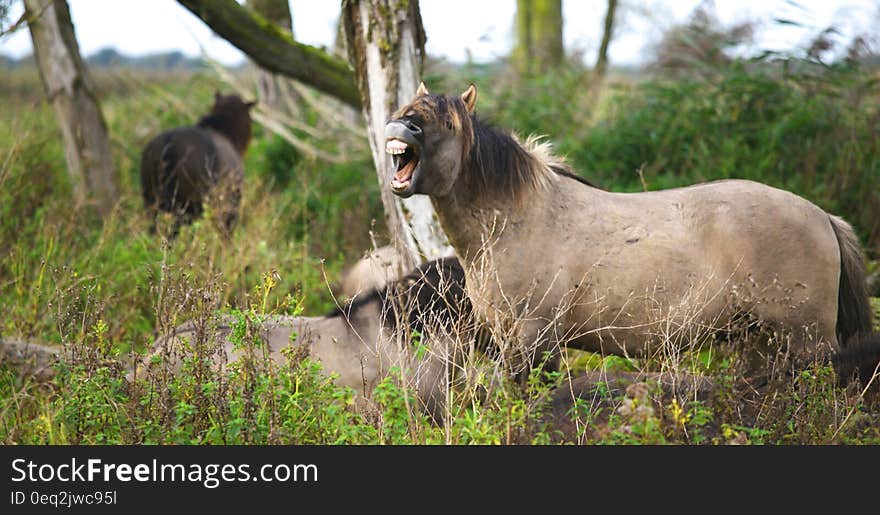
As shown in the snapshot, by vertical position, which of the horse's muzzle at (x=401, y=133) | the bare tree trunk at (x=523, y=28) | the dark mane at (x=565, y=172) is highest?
the horse's muzzle at (x=401, y=133)

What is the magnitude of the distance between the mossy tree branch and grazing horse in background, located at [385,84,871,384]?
8.83 ft

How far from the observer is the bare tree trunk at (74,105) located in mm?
9516

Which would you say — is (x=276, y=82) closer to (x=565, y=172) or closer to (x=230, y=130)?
(x=230, y=130)

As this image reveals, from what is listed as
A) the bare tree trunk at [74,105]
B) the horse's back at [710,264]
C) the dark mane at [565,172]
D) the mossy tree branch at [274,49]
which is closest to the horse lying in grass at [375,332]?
the horse's back at [710,264]

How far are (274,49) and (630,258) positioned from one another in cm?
369

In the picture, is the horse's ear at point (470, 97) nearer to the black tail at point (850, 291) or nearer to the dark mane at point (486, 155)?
the dark mane at point (486, 155)

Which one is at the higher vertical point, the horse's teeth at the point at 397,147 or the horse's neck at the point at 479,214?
the horse's teeth at the point at 397,147

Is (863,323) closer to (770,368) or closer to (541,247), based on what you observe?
(770,368)

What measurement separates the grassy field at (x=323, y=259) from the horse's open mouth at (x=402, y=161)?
73 cm

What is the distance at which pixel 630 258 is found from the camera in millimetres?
4957

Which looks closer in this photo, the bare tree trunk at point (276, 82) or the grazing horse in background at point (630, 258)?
the grazing horse in background at point (630, 258)

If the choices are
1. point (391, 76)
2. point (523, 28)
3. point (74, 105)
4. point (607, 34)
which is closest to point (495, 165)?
point (391, 76)

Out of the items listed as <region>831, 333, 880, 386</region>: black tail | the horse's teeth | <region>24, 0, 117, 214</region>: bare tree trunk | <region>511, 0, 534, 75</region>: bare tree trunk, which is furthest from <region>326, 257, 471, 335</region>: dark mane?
<region>511, 0, 534, 75</region>: bare tree trunk

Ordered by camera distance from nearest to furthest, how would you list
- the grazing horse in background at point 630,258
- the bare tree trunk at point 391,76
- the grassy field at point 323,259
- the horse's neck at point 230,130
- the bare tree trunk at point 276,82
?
1. the grassy field at point 323,259
2. the grazing horse in background at point 630,258
3. the bare tree trunk at point 391,76
4. the horse's neck at point 230,130
5. the bare tree trunk at point 276,82
